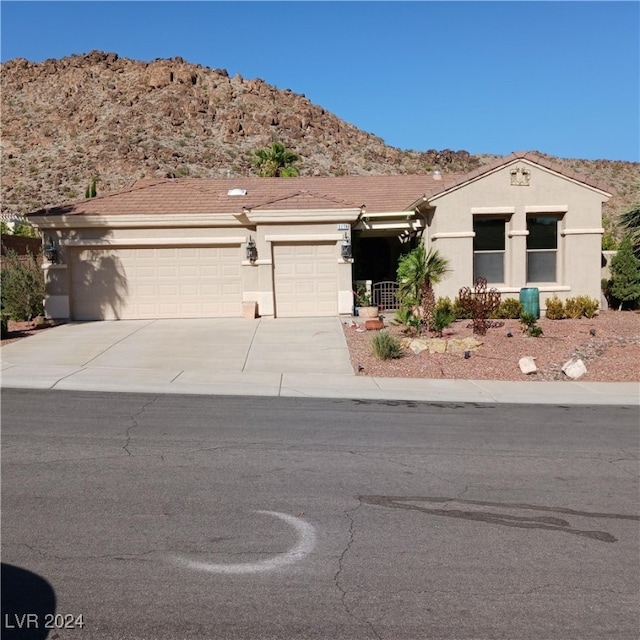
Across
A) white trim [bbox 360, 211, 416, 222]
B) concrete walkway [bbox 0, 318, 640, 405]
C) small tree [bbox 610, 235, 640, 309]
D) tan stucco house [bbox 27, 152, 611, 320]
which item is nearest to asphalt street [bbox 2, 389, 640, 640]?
concrete walkway [bbox 0, 318, 640, 405]

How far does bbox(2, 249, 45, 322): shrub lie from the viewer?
2011cm

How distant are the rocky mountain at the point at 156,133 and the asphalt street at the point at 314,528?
1966 inches

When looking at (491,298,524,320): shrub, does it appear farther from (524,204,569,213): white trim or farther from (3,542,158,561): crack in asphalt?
(3,542,158,561): crack in asphalt

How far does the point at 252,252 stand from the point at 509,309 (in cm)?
774

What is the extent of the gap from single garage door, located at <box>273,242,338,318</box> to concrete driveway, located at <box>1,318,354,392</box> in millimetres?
→ 814

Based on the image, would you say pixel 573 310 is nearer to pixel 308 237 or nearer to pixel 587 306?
pixel 587 306

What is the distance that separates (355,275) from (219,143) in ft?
161

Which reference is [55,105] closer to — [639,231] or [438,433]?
[639,231]

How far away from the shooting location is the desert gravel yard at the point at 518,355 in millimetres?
14438

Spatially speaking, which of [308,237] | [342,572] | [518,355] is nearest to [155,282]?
[308,237]

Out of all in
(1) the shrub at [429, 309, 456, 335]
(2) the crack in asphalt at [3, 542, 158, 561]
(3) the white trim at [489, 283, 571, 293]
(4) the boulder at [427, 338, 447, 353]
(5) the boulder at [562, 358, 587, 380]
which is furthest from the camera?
(3) the white trim at [489, 283, 571, 293]

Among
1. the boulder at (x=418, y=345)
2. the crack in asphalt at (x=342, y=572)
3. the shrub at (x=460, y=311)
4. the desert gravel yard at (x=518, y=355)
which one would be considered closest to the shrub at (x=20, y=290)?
the desert gravel yard at (x=518, y=355)

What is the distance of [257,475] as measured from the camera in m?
7.19

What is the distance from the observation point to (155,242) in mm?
20984
